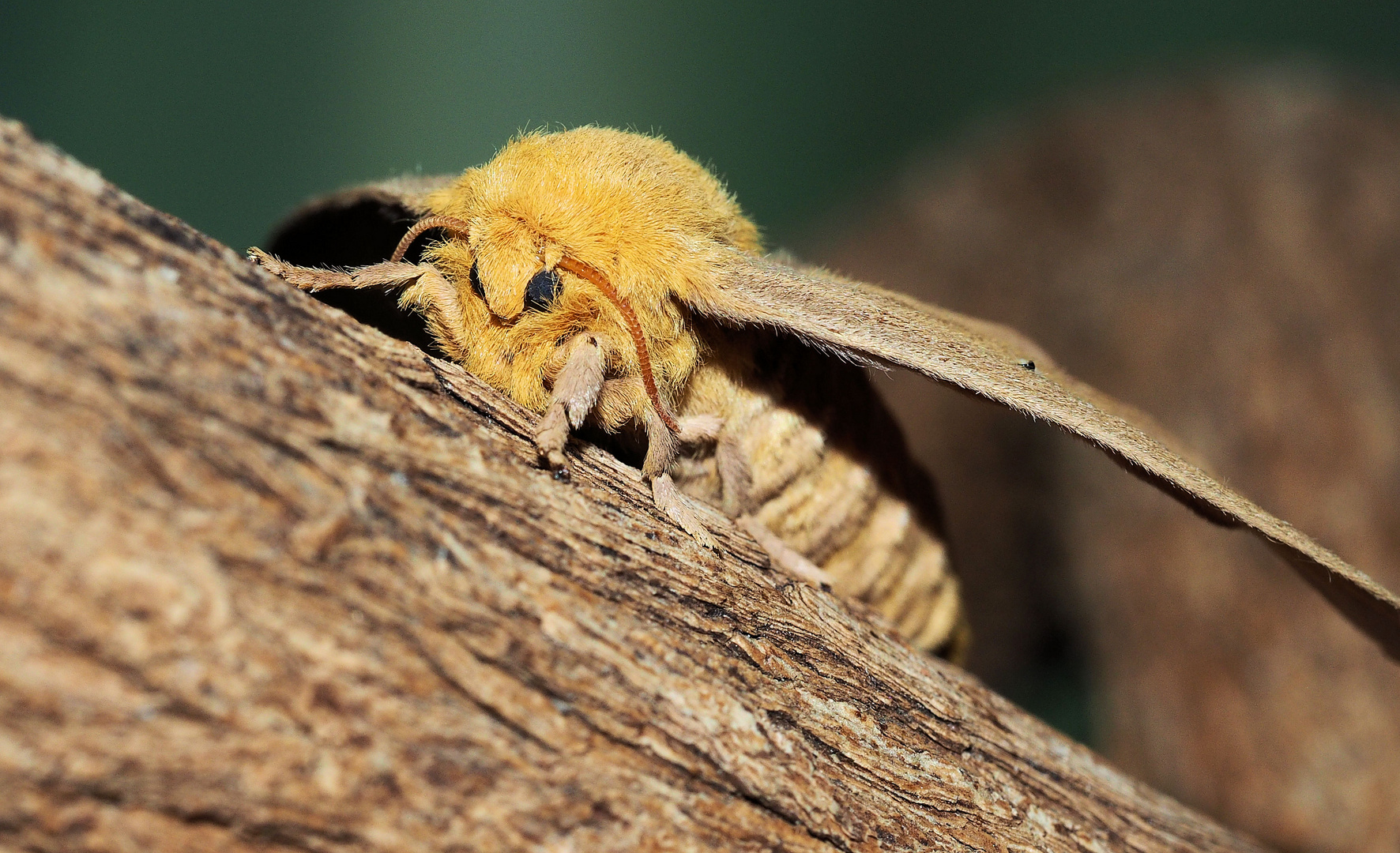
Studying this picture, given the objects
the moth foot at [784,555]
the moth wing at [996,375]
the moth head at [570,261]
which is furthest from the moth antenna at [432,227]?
the moth foot at [784,555]

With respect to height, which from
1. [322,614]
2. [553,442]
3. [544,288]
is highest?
[544,288]

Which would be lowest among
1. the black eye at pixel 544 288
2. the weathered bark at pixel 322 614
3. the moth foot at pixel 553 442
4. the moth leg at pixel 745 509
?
the weathered bark at pixel 322 614

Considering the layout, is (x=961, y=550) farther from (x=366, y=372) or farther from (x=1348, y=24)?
(x=1348, y=24)

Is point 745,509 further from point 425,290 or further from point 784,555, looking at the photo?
point 425,290

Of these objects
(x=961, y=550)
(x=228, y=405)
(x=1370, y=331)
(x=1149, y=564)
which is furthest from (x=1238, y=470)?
(x=228, y=405)

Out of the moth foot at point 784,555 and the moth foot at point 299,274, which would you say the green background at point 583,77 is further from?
the moth foot at point 784,555

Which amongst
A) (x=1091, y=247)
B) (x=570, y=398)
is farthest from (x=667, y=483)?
(x=1091, y=247)

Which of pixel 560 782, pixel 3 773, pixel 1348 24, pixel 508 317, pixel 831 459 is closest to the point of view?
pixel 3 773
